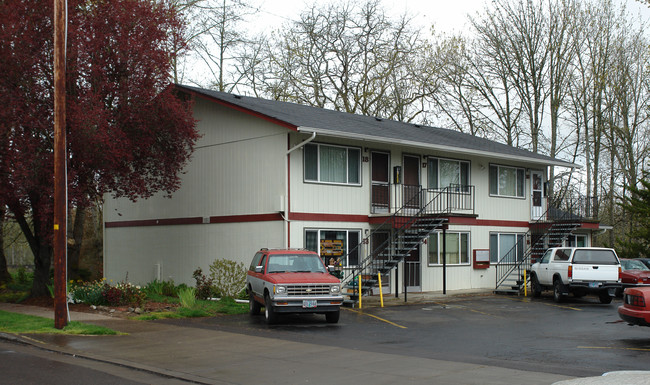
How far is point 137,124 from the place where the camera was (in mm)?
20953

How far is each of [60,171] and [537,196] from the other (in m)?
22.8

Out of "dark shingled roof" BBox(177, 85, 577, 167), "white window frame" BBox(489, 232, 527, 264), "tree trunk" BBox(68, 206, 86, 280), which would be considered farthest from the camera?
"tree trunk" BBox(68, 206, 86, 280)

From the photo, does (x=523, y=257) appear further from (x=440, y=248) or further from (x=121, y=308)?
(x=121, y=308)

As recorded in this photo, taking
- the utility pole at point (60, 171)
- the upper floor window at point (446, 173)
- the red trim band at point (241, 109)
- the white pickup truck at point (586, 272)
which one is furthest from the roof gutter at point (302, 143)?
the white pickup truck at point (586, 272)

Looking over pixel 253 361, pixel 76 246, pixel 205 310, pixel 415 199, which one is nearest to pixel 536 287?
pixel 415 199

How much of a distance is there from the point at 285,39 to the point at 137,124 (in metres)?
22.7

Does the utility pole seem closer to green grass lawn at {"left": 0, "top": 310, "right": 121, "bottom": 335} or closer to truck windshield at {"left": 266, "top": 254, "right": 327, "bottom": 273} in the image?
green grass lawn at {"left": 0, "top": 310, "right": 121, "bottom": 335}

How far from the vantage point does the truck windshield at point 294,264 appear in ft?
56.6

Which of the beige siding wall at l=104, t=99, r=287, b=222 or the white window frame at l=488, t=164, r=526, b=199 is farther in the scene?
the white window frame at l=488, t=164, r=526, b=199

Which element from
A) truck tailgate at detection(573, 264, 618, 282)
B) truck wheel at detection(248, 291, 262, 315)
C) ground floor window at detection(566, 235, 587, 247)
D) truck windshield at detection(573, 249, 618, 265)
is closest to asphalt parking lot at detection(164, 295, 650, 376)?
truck wheel at detection(248, 291, 262, 315)

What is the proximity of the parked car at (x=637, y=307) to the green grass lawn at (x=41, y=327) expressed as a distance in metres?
10.6

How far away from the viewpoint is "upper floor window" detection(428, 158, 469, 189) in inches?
1043

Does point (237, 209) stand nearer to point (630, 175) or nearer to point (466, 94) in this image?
point (466, 94)

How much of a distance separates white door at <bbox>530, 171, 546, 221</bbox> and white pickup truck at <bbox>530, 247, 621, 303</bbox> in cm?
728
